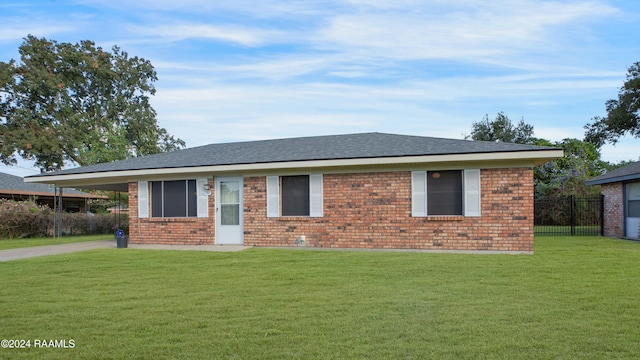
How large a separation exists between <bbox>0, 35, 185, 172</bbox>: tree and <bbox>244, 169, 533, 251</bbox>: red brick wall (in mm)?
20157

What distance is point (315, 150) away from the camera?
14.5m

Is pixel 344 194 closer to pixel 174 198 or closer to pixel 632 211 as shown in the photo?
pixel 174 198

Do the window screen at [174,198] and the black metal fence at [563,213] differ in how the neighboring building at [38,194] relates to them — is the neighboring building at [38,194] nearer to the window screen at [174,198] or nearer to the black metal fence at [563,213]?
the window screen at [174,198]

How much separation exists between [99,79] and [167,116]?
18.7 ft

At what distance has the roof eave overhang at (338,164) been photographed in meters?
11.5

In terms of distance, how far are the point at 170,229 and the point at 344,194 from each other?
18.1ft

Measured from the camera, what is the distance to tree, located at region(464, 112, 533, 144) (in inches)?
1593

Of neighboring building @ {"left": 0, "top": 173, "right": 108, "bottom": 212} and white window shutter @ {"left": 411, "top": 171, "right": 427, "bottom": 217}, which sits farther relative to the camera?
neighboring building @ {"left": 0, "top": 173, "right": 108, "bottom": 212}

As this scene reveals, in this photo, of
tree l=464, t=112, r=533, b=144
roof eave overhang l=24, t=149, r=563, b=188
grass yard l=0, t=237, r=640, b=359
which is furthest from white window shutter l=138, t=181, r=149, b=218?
tree l=464, t=112, r=533, b=144

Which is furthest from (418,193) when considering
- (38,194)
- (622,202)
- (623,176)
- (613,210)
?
(38,194)

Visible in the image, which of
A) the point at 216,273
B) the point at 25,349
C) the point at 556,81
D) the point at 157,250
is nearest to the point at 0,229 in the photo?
the point at 157,250

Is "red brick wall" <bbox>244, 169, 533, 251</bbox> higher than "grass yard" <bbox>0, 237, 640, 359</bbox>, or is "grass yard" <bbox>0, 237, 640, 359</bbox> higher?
"red brick wall" <bbox>244, 169, 533, 251</bbox>

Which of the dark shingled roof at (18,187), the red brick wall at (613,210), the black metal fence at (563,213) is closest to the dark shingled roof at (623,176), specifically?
the red brick wall at (613,210)

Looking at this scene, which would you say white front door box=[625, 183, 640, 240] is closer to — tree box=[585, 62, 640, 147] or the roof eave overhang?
the roof eave overhang
